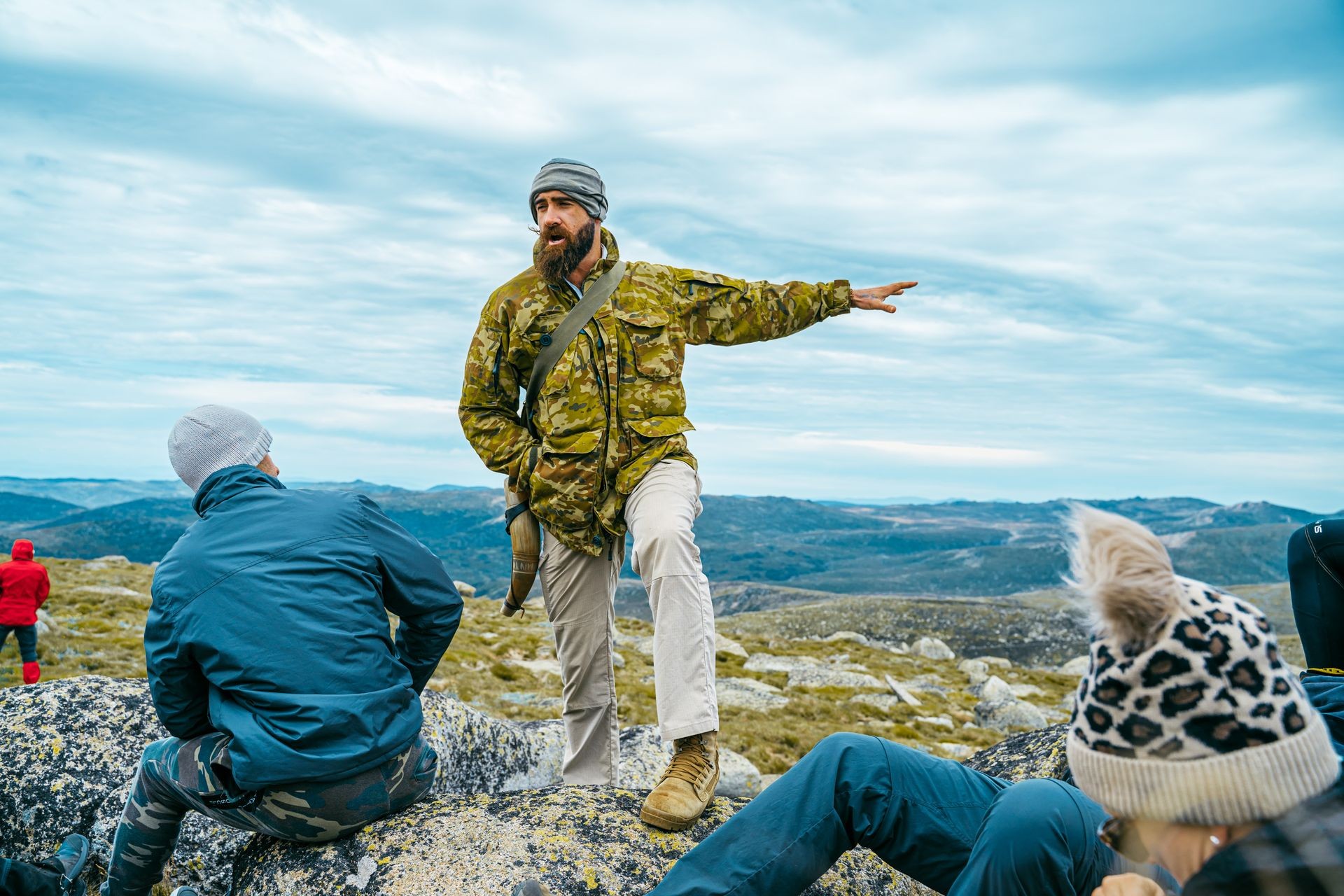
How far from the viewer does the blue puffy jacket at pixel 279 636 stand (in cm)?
464

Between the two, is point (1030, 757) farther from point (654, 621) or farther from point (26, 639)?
point (26, 639)

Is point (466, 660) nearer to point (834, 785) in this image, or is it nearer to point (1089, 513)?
point (834, 785)

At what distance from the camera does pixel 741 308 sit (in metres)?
7.22

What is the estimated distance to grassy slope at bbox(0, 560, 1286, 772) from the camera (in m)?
22.0

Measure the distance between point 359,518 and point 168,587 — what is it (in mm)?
1029

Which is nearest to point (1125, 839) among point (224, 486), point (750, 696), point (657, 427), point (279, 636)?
point (279, 636)

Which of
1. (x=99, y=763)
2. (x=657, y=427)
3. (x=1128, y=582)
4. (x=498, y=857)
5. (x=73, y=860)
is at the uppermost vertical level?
(x=657, y=427)

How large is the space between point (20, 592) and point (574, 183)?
1882cm

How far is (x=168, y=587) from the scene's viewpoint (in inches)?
185

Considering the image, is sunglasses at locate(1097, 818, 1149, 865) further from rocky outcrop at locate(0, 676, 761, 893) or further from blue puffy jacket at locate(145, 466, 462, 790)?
rocky outcrop at locate(0, 676, 761, 893)

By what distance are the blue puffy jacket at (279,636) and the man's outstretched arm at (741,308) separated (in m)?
3.15

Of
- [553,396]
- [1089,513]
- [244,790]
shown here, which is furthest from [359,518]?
[1089,513]

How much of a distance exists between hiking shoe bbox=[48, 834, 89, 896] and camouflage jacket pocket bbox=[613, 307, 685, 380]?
18.0 feet

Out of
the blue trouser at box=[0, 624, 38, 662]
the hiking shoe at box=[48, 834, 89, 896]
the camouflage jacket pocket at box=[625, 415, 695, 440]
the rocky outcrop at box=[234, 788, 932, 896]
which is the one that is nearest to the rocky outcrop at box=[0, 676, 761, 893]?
the hiking shoe at box=[48, 834, 89, 896]
